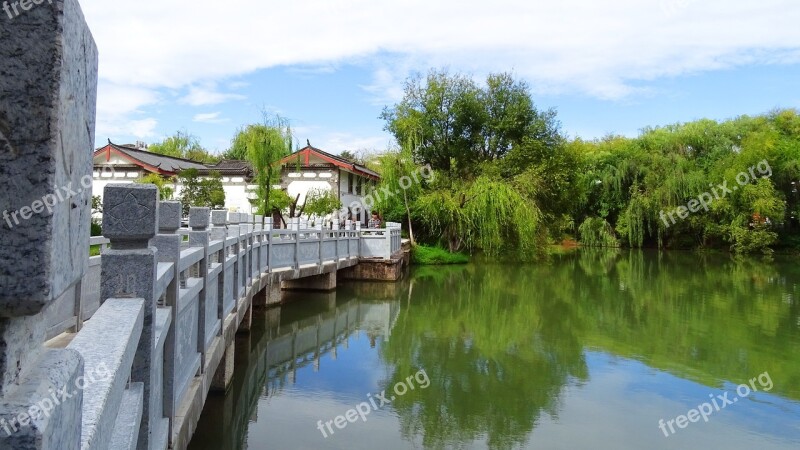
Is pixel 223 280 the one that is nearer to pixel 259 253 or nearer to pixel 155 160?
pixel 259 253

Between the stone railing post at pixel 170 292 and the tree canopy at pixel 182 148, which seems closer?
the stone railing post at pixel 170 292

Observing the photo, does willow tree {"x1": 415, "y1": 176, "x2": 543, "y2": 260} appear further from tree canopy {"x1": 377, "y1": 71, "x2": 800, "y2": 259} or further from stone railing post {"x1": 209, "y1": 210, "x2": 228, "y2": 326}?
stone railing post {"x1": 209, "y1": 210, "x2": 228, "y2": 326}

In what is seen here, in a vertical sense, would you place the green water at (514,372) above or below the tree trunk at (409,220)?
below

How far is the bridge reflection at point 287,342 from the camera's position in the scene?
5.06 m

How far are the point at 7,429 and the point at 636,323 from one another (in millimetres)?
10103

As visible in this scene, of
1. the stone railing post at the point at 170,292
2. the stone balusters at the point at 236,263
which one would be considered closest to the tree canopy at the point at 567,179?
the stone balusters at the point at 236,263

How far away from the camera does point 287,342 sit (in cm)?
798

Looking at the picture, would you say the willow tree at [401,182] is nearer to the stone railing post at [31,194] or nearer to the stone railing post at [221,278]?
the stone railing post at [221,278]

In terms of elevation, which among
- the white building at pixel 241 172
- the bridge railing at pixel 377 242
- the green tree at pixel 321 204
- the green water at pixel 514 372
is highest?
the white building at pixel 241 172

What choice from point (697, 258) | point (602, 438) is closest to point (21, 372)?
point (602, 438)

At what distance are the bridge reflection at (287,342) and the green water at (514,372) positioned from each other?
0.02 metres

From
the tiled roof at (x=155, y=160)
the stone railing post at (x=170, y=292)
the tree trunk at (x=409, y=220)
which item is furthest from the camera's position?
the tiled roof at (x=155, y=160)

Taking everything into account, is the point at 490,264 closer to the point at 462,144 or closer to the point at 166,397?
the point at 462,144

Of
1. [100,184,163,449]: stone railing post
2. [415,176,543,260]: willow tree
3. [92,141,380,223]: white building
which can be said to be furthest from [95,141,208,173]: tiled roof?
[100,184,163,449]: stone railing post
